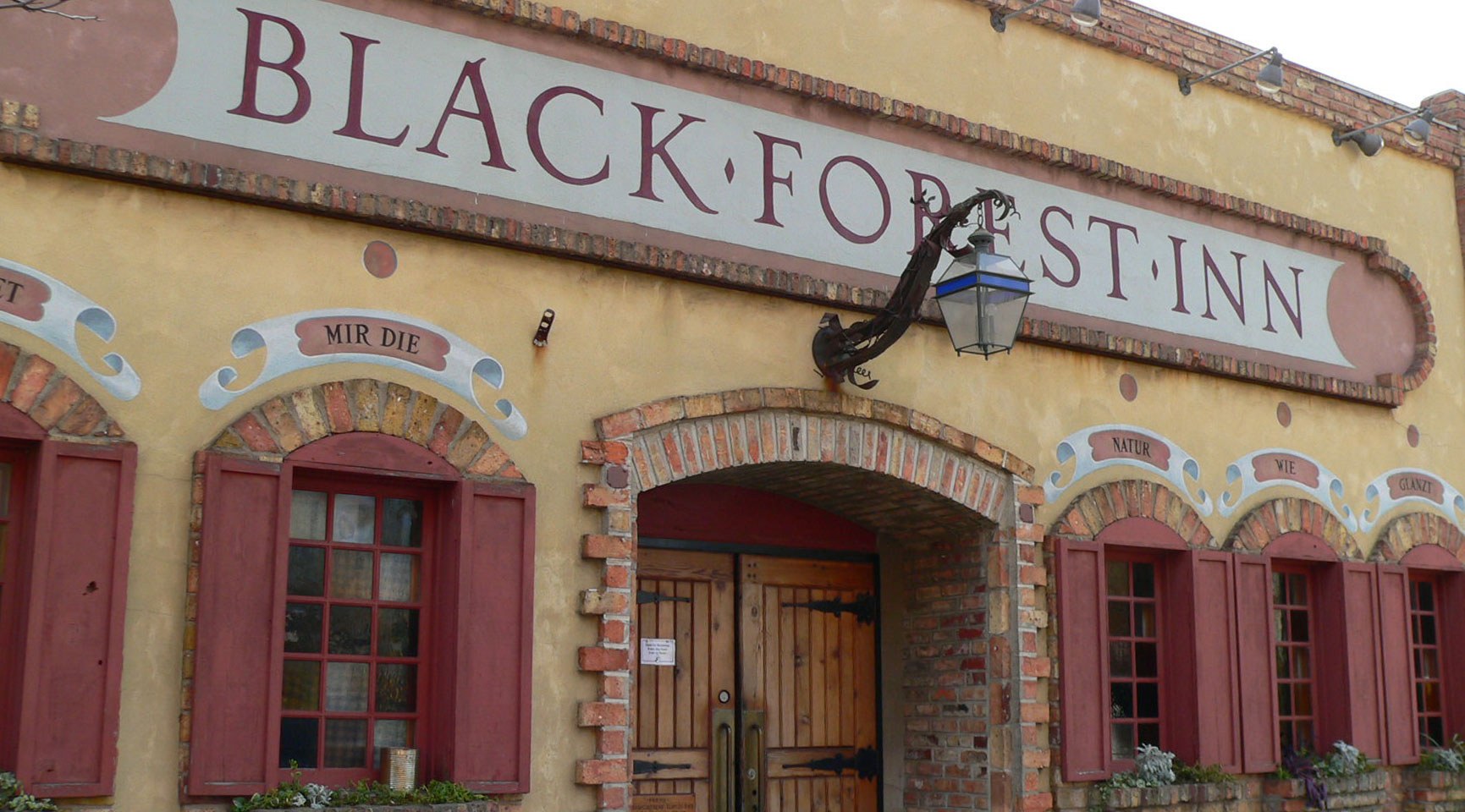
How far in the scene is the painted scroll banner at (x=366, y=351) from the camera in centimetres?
578

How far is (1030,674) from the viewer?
773 cm

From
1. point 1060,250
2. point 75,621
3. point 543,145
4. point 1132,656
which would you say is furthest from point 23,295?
point 1132,656

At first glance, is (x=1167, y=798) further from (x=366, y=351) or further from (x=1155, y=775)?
(x=366, y=351)

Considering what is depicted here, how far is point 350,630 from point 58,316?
1643 millimetres

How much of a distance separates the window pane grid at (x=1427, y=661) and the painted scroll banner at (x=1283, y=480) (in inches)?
37.3

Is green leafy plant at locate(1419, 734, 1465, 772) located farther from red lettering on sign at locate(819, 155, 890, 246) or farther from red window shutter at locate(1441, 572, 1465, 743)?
red lettering on sign at locate(819, 155, 890, 246)

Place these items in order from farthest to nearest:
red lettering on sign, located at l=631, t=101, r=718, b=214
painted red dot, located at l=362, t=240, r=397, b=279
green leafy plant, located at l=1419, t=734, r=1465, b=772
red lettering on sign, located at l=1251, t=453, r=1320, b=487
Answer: green leafy plant, located at l=1419, t=734, r=1465, b=772, red lettering on sign, located at l=1251, t=453, r=1320, b=487, red lettering on sign, located at l=631, t=101, r=718, b=214, painted red dot, located at l=362, t=240, r=397, b=279

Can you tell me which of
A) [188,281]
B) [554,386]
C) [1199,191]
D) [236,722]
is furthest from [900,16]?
[236,722]

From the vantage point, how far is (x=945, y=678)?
8.12 metres

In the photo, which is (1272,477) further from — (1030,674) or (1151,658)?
(1030,674)

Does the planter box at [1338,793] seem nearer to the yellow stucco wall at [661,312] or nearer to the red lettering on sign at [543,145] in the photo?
the yellow stucco wall at [661,312]

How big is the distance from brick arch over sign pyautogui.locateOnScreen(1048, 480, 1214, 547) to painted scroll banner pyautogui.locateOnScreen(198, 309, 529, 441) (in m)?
3.23

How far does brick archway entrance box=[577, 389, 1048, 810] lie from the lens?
255 inches

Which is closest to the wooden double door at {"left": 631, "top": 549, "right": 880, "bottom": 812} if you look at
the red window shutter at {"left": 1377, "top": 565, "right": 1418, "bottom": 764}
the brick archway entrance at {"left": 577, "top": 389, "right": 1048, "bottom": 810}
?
the brick archway entrance at {"left": 577, "top": 389, "right": 1048, "bottom": 810}
